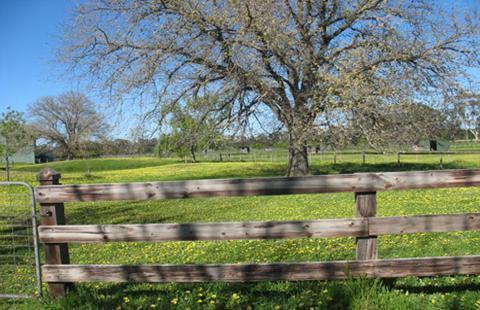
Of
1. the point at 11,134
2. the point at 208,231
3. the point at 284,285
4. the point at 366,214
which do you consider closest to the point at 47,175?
the point at 208,231

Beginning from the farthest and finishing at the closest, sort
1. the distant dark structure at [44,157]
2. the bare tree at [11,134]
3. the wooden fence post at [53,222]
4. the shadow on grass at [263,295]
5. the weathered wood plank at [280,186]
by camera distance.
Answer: the distant dark structure at [44,157], the bare tree at [11,134], the wooden fence post at [53,222], the weathered wood plank at [280,186], the shadow on grass at [263,295]

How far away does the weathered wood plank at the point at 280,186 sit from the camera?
3936 mm

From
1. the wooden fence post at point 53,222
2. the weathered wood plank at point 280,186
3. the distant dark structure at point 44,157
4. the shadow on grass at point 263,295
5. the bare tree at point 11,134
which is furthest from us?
the distant dark structure at point 44,157

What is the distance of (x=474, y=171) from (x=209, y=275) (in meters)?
2.92

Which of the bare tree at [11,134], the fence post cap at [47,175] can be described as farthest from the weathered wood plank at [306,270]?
the bare tree at [11,134]

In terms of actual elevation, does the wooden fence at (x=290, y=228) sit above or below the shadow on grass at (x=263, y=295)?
above

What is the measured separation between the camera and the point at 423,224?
3975mm

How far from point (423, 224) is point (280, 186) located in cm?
152

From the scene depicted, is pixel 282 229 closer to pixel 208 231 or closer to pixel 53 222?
pixel 208 231

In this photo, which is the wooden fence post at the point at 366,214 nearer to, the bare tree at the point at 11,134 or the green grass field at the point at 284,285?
the green grass field at the point at 284,285

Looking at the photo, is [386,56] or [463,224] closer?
[463,224]

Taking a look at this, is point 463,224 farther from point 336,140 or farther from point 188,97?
point 188,97

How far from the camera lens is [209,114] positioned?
68.1 ft

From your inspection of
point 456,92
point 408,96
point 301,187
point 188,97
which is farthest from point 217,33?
point 301,187
